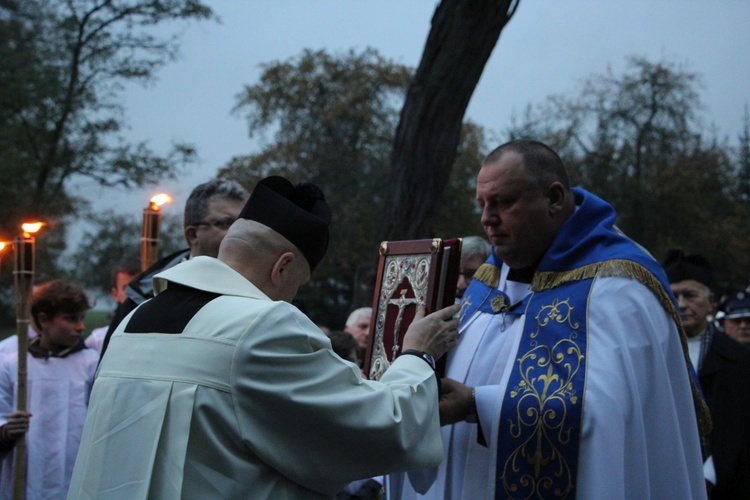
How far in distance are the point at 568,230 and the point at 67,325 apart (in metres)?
3.51

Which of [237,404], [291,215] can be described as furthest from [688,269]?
[237,404]

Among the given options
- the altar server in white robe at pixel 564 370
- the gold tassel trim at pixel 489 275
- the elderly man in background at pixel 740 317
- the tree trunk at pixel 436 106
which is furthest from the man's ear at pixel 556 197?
the elderly man in background at pixel 740 317

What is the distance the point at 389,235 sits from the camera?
7977mm

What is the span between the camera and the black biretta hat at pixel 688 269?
595cm

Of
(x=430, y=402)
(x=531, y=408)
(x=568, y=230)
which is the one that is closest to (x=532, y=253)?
(x=568, y=230)

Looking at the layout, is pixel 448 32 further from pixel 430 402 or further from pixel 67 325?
pixel 430 402

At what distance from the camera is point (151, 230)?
5.84 meters

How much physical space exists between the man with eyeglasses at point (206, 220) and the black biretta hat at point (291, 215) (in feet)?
4.02

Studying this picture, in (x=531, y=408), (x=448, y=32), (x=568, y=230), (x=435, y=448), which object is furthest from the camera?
(x=448, y=32)

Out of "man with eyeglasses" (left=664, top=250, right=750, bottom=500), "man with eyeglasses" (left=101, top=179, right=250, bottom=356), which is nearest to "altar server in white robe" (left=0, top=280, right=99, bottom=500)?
"man with eyeglasses" (left=101, top=179, right=250, bottom=356)

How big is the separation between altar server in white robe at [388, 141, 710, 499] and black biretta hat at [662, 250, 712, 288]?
2.22 m

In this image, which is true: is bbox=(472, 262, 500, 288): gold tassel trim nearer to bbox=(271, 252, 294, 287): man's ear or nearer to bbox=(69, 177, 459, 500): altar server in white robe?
bbox=(69, 177, 459, 500): altar server in white robe

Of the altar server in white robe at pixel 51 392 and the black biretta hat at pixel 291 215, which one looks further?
the altar server in white robe at pixel 51 392

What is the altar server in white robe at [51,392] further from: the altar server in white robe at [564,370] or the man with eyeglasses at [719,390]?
the man with eyeglasses at [719,390]
